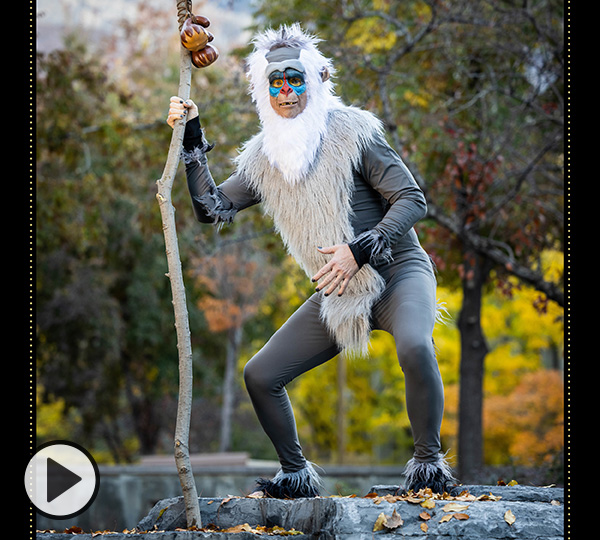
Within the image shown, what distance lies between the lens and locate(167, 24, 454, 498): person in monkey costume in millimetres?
3834

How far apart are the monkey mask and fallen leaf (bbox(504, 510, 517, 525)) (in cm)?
195

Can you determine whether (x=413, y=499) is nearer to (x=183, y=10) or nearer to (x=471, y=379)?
(x=183, y=10)

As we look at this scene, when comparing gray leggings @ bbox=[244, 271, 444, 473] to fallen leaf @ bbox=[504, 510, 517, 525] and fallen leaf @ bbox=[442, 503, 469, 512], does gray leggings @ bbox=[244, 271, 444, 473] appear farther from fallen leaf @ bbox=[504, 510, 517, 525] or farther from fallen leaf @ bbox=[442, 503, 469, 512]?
fallen leaf @ bbox=[504, 510, 517, 525]

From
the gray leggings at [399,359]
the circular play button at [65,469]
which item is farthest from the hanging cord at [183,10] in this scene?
the circular play button at [65,469]

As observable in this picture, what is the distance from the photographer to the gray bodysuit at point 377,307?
3.70 m

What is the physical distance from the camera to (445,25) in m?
9.41

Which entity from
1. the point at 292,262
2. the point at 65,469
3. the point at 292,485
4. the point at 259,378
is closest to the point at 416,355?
the point at 259,378

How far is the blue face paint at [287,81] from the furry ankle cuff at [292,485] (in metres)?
2.08

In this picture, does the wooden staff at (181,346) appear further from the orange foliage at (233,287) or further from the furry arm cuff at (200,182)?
the orange foliage at (233,287)

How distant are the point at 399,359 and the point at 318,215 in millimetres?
886

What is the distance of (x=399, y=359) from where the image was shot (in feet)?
12.1

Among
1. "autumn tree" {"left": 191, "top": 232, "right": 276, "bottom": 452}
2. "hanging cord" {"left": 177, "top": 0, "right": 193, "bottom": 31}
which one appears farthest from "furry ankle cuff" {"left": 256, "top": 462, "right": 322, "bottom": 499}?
"autumn tree" {"left": 191, "top": 232, "right": 276, "bottom": 452}
